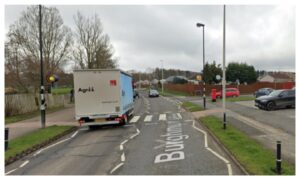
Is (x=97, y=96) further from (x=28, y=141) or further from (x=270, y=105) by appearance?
(x=270, y=105)

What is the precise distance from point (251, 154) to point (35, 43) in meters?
25.6

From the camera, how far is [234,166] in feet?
22.6

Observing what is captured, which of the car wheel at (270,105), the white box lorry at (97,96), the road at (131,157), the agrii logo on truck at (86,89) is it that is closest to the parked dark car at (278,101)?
the car wheel at (270,105)

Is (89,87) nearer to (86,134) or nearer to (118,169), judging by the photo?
(86,134)

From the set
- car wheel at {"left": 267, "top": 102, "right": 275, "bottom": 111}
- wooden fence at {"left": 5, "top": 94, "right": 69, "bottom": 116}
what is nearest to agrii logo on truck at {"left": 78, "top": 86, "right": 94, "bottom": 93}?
wooden fence at {"left": 5, "top": 94, "right": 69, "bottom": 116}

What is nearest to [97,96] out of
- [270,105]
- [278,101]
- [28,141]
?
[28,141]

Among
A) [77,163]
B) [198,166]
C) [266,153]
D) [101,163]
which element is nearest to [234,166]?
[198,166]

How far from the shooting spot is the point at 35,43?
27297 mm

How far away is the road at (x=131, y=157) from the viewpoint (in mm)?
6820

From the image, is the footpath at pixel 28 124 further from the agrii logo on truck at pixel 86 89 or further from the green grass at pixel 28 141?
the agrii logo on truck at pixel 86 89

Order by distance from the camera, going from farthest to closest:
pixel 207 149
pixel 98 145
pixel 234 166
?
pixel 98 145 → pixel 207 149 → pixel 234 166

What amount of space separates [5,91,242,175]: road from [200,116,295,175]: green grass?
352 millimetres

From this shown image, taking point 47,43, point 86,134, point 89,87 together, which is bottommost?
point 86,134
